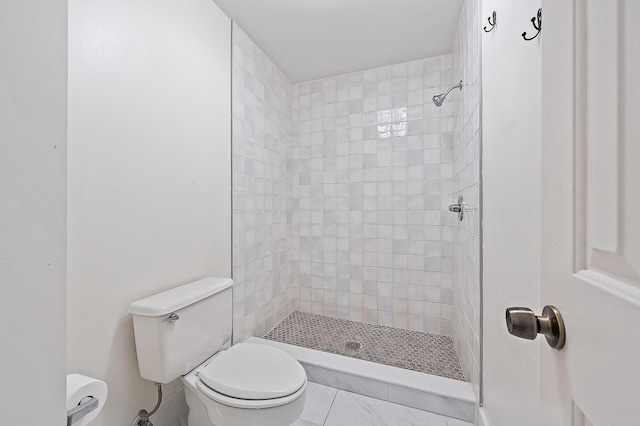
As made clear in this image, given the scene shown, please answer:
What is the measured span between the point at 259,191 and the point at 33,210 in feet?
5.40

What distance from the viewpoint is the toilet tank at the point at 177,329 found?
108 cm

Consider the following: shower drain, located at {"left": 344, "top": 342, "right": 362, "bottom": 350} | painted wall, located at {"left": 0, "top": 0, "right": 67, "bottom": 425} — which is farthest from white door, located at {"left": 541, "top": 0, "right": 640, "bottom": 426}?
shower drain, located at {"left": 344, "top": 342, "right": 362, "bottom": 350}

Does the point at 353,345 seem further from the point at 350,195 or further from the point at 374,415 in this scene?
the point at 350,195

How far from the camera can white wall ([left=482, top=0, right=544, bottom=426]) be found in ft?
2.36

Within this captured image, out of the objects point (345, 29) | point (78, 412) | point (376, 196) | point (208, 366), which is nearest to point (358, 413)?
point (208, 366)

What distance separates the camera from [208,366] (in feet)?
3.96

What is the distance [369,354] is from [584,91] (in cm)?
185

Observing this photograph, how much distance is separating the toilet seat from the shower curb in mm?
519

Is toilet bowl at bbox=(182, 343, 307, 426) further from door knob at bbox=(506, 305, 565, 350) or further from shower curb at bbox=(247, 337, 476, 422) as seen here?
door knob at bbox=(506, 305, 565, 350)

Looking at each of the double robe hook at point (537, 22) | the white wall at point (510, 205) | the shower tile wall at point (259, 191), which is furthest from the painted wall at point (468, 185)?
the shower tile wall at point (259, 191)

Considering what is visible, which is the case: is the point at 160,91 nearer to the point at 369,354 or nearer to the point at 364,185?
the point at 364,185

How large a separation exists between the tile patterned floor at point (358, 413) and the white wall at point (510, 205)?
357mm

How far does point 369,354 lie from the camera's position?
1822mm

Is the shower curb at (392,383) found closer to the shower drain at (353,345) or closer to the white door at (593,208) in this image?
the shower drain at (353,345)
